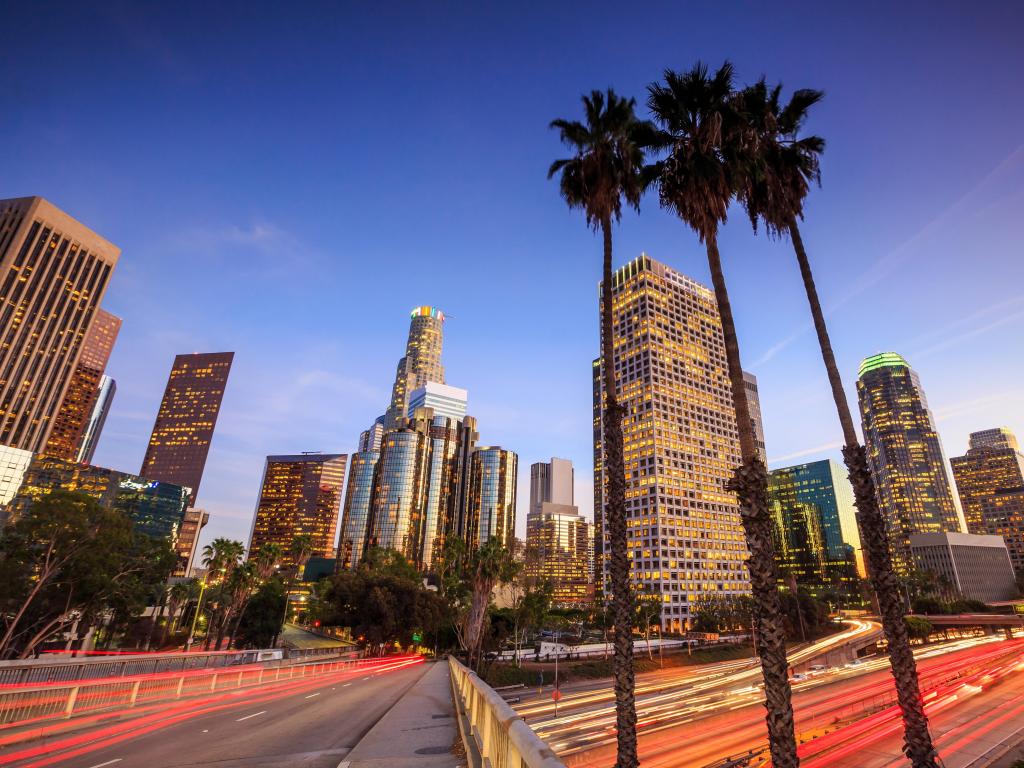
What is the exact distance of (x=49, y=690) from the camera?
14258 millimetres

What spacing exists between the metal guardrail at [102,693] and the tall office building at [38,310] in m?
158

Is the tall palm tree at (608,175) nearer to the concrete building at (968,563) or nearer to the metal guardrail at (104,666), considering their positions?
the metal guardrail at (104,666)

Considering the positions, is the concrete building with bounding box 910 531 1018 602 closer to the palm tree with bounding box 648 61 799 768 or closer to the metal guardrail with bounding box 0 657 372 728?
the palm tree with bounding box 648 61 799 768

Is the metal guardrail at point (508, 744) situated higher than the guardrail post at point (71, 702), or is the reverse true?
the metal guardrail at point (508, 744)

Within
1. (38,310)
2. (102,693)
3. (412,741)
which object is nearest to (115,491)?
(38,310)

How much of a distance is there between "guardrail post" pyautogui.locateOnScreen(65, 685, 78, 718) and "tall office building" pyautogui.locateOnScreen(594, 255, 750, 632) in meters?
126

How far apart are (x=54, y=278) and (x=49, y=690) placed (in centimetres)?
18158

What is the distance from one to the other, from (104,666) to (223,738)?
576 inches

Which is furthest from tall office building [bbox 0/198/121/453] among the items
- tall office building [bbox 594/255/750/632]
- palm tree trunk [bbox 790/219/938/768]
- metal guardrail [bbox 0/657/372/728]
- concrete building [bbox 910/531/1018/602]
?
concrete building [bbox 910/531/1018/602]

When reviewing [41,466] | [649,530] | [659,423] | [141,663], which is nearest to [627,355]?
[659,423]

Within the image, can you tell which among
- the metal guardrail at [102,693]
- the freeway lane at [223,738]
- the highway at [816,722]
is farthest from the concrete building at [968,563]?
the metal guardrail at [102,693]

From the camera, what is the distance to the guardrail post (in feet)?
47.5

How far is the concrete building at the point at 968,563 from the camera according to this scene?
184m

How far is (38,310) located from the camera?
448 ft
